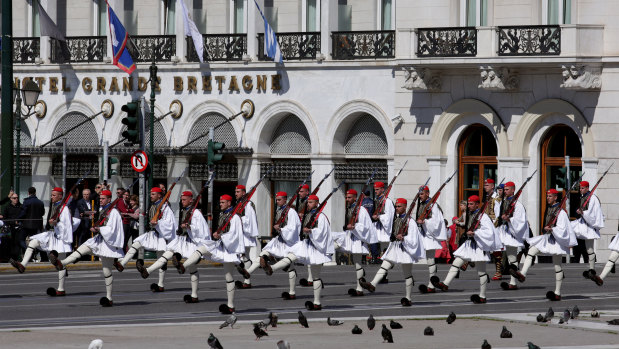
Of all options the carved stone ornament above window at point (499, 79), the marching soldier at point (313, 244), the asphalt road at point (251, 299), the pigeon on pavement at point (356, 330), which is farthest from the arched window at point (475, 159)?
the pigeon on pavement at point (356, 330)

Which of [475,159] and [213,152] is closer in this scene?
[213,152]

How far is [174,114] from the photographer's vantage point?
45656 mm

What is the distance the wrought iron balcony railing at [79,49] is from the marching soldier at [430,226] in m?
19.6

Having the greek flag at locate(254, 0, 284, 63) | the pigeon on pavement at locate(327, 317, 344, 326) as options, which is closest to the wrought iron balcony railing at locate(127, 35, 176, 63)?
the greek flag at locate(254, 0, 284, 63)

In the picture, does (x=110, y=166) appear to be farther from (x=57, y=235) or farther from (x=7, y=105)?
(x=57, y=235)

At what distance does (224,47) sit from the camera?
44719mm

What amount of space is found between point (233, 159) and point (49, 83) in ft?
20.8

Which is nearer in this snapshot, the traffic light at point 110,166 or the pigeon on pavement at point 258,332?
the pigeon on pavement at point 258,332

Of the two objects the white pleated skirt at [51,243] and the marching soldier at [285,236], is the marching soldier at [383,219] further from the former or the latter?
the white pleated skirt at [51,243]

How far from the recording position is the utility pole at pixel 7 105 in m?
33.1

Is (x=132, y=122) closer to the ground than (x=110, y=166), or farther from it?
farther from it

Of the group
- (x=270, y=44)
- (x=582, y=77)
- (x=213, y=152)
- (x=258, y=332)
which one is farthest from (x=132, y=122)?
(x=258, y=332)

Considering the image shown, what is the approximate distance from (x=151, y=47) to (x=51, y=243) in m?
18.4

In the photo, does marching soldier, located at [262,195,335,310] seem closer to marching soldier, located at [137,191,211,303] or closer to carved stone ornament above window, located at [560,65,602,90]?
marching soldier, located at [137,191,211,303]
